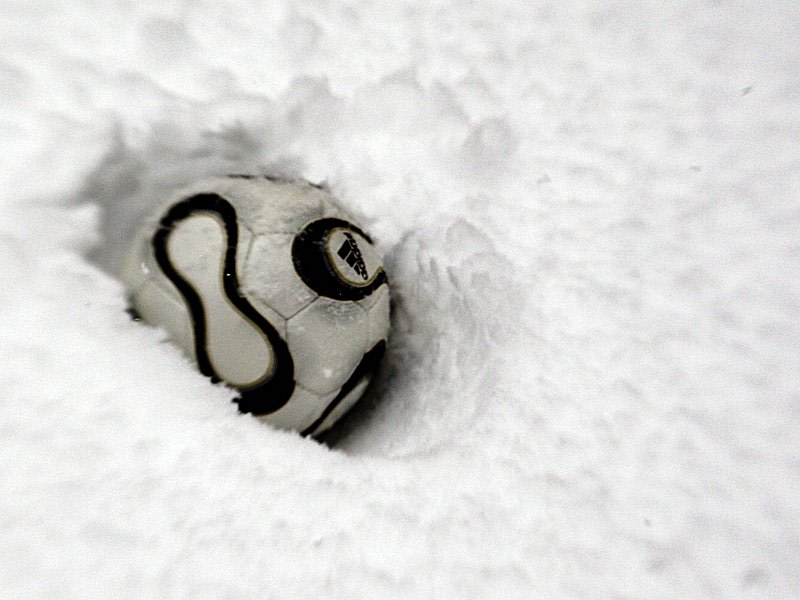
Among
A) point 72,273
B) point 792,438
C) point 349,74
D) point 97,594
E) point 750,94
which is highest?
point 750,94

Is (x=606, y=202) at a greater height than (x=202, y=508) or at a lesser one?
greater

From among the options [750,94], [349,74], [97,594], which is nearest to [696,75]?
[750,94]

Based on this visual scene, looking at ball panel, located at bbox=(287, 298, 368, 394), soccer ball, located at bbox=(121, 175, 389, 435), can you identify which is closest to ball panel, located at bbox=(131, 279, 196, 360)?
soccer ball, located at bbox=(121, 175, 389, 435)

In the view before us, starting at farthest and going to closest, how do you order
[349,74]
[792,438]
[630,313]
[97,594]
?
1. [349,74]
2. [630,313]
3. [792,438]
4. [97,594]

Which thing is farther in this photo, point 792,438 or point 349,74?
point 349,74

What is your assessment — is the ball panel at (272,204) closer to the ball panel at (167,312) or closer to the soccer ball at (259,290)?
the soccer ball at (259,290)

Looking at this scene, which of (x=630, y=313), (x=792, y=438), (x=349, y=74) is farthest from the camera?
(x=349, y=74)

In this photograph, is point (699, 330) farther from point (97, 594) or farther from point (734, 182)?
point (97, 594)

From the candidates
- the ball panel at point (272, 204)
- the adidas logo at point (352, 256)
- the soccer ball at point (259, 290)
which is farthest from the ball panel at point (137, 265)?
the adidas logo at point (352, 256)

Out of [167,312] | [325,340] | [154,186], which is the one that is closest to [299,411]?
[325,340]
